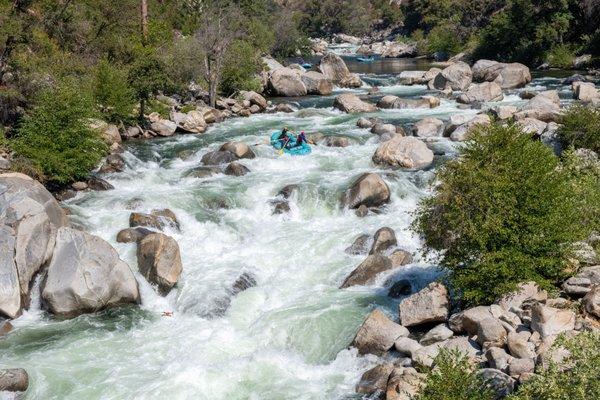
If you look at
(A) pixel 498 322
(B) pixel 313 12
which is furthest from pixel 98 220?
(B) pixel 313 12

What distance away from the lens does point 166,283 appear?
14.7 m

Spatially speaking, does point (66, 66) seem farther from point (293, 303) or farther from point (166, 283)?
point (293, 303)

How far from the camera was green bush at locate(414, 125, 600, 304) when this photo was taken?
11.3m

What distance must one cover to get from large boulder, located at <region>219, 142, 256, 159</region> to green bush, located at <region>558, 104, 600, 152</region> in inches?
471

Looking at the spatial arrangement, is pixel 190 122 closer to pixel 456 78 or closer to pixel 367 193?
pixel 367 193

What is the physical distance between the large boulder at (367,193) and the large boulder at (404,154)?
10.7 ft

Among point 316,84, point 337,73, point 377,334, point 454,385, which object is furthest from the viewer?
point 337,73

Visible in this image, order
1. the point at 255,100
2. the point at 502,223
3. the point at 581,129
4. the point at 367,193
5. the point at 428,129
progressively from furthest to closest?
the point at 255,100, the point at 428,129, the point at 581,129, the point at 367,193, the point at 502,223

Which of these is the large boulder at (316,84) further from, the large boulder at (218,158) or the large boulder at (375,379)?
the large boulder at (375,379)

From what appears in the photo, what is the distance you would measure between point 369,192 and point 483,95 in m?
17.8

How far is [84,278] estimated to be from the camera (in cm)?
1366

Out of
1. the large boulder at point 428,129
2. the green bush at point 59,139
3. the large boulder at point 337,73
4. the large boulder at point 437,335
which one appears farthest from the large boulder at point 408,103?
the large boulder at point 437,335

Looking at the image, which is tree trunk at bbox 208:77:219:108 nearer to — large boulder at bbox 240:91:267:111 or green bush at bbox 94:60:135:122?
large boulder at bbox 240:91:267:111

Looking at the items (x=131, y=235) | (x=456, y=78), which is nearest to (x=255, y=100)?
(x=456, y=78)
